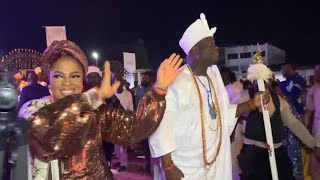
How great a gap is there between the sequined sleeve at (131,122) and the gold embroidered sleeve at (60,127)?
18.5 inches

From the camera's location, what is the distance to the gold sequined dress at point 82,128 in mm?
2266

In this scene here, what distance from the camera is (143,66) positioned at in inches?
904

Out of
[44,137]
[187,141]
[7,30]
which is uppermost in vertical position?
[7,30]

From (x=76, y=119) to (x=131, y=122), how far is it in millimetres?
640

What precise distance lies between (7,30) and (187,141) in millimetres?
25508

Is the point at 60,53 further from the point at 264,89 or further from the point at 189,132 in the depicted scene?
the point at 264,89

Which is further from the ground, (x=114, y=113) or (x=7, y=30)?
(x=7, y=30)

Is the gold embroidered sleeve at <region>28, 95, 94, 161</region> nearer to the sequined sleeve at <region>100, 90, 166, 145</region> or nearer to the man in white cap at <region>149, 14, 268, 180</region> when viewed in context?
the sequined sleeve at <region>100, 90, 166, 145</region>

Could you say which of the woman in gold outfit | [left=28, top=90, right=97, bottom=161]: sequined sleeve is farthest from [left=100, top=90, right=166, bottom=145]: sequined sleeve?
[left=28, top=90, right=97, bottom=161]: sequined sleeve

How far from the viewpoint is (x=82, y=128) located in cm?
233

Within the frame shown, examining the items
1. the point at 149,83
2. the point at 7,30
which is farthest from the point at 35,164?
the point at 7,30

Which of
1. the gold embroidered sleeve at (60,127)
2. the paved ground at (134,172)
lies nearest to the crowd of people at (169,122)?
the gold embroidered sleeve at (60,127)

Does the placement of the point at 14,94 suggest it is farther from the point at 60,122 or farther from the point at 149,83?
the point at 149,83

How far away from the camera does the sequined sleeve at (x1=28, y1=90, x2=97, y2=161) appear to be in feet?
7.38
